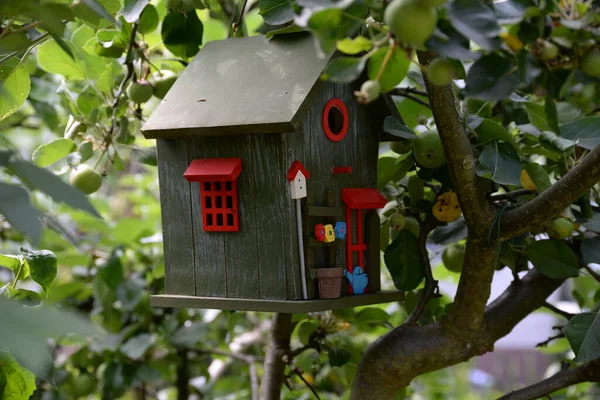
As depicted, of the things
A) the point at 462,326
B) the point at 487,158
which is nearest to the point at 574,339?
the point at 462,326

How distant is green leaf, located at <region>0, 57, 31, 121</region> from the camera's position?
1201mm

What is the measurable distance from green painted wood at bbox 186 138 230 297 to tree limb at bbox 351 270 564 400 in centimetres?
33

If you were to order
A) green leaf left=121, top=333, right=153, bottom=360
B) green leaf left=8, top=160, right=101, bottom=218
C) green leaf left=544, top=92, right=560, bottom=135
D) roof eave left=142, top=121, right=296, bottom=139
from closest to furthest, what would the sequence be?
green leaf left=8, top=160, right=101, bottom=218
green leaf left=544, top=92, right=560, bottom=135
roof eave left=142, top=121, right=296, bottom=139
green leaf left=121, top=333, right=153, bottom=360

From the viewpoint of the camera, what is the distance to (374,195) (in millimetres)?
1399

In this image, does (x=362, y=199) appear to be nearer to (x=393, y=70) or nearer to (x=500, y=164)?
(x=500, y=164)

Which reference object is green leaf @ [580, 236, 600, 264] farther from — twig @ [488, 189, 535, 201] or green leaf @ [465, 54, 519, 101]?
green leaf @ [465, 54, 519, 101]

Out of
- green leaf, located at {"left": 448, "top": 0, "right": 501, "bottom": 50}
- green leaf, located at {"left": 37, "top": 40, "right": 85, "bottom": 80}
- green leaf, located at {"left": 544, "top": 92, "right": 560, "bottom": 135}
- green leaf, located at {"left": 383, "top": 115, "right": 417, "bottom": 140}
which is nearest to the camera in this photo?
green leaf, located at {"left": 448, "top": 0, "right": 501, "bottom": 50}

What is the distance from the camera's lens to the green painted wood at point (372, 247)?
1430mm

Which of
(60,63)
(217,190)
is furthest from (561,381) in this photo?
(60,63)

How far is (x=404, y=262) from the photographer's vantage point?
1.44m

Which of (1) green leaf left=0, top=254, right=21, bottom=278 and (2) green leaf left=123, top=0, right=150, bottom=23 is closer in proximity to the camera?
(1) green leaf left=0, top=254, right=21, bottom=278

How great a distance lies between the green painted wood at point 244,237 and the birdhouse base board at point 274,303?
0.10 feet

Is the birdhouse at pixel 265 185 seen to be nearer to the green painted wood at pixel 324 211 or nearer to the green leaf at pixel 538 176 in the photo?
the green painted wood at pixel 324 211

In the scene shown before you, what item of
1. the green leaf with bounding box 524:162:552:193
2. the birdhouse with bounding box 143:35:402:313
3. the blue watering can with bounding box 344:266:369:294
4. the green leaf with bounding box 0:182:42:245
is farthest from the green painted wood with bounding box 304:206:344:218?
the green leaf with bounding box 0:182:42:245
